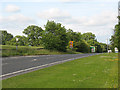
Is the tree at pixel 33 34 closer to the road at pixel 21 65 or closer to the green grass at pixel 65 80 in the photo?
the road at pixel 21 65

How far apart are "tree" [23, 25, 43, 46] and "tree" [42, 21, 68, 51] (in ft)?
49.9

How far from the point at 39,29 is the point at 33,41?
8.31m

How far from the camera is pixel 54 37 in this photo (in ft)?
212

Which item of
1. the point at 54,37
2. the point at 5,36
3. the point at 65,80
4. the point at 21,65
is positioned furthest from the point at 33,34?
the point at 65,80

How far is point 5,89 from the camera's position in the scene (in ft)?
21.9

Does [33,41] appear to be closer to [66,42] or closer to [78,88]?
[66,42]

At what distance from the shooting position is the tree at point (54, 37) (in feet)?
210

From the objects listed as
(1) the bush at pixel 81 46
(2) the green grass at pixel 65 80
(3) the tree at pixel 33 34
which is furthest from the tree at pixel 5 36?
(2) the green grass at pixel 65 80

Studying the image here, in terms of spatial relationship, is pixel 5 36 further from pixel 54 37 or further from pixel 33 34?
pixel 54 37

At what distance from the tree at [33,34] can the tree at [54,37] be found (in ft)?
49.9

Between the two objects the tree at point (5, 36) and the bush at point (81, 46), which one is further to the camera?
the bush at point (81, 46)

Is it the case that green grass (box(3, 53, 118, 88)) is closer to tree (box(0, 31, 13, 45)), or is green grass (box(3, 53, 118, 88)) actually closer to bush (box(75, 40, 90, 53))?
tree (box(0, 31, 13, 45))

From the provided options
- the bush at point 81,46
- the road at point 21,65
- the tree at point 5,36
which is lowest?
the road at point 21,65

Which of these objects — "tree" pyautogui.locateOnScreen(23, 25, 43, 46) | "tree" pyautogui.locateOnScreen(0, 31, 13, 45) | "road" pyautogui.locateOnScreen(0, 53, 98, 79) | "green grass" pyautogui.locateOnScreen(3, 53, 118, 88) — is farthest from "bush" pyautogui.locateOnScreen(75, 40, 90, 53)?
"green grass" pyautogui.locateOnScreen(3, 53, 118, 88)
